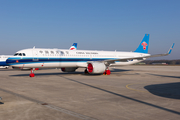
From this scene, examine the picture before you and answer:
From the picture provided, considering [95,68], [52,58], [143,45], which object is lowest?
[95,68]

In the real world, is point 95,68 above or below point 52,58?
below

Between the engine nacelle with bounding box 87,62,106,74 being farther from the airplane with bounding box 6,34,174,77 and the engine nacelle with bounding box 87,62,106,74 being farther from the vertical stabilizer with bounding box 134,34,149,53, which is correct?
the vertical stabilizer with bounding box 134,34,149,53

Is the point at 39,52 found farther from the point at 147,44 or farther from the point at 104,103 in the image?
the point at 147,44

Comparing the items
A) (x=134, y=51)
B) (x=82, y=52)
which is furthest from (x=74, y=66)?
(x=134, y=51)

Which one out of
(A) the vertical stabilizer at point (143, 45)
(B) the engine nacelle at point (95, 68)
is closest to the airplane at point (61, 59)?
(B) the engine nacelle at point (95, 68)

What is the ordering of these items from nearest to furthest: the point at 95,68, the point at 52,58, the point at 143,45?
1. the point at 52,58
2. the point at 95,68
3. the point at 143,45

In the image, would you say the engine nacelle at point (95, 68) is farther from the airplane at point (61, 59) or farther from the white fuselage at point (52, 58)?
the white fuselage at point (52, 58)

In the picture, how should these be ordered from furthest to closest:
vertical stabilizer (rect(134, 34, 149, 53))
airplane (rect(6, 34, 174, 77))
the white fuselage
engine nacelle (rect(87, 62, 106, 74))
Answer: vertical stabilizer (rect(134, 34, 149, 53)) → engine nacelle (rect(87, 62, 106, 74)) → airplane (rect(6, 34, 174, 77)) → the white fuselage

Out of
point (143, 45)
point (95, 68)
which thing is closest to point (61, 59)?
point (95, 68)

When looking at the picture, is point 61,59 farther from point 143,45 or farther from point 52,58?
point 143,45

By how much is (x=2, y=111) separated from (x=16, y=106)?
0.88 meters

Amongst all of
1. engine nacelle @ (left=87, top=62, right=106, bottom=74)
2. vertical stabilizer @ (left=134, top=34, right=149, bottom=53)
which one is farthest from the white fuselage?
vertical stabilizer @ (left=134, top=34, right=149, bottom=53)

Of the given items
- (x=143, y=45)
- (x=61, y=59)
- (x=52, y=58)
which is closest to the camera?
(x=52, y=58)

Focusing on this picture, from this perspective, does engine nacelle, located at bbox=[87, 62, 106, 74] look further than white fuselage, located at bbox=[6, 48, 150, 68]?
Yes
